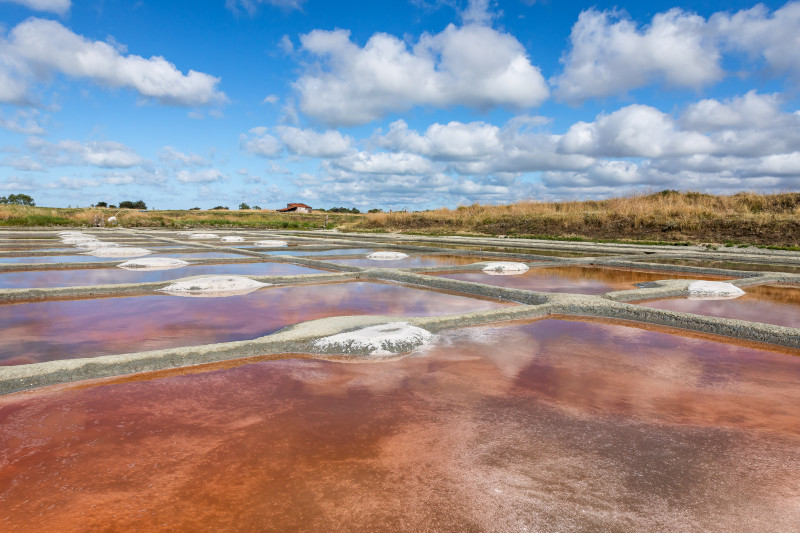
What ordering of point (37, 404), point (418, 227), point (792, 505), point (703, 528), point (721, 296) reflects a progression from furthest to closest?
point (418, 227) < point (721, 296) < point (37, 404) < point (792, 505) < point (703, 528)

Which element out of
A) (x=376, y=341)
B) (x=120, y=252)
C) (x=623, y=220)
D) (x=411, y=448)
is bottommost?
(x=411, y=448)

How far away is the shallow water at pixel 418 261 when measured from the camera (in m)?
8.55

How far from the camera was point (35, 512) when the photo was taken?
1.51m

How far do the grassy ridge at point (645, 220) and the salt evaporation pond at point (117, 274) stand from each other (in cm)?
A: 1207

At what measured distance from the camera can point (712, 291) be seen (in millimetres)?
5582

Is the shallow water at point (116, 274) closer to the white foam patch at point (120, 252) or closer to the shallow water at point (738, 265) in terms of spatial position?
the white foam patch at point (120, 252)

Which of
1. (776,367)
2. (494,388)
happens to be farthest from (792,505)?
(776,367)

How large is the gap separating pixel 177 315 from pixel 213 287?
130cm

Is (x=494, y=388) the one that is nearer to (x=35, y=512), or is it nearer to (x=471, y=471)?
(x=471, y=471)

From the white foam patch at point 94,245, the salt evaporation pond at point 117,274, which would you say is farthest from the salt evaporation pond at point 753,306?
the white foam patch at point 94,245

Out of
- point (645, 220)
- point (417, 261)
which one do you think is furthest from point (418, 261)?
point (645, 220)

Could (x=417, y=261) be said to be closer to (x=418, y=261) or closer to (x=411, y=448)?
(x=418, y=261)

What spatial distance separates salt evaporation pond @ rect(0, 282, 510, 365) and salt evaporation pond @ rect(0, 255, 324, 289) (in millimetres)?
1323

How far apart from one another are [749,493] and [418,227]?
Answer: 23194mm
